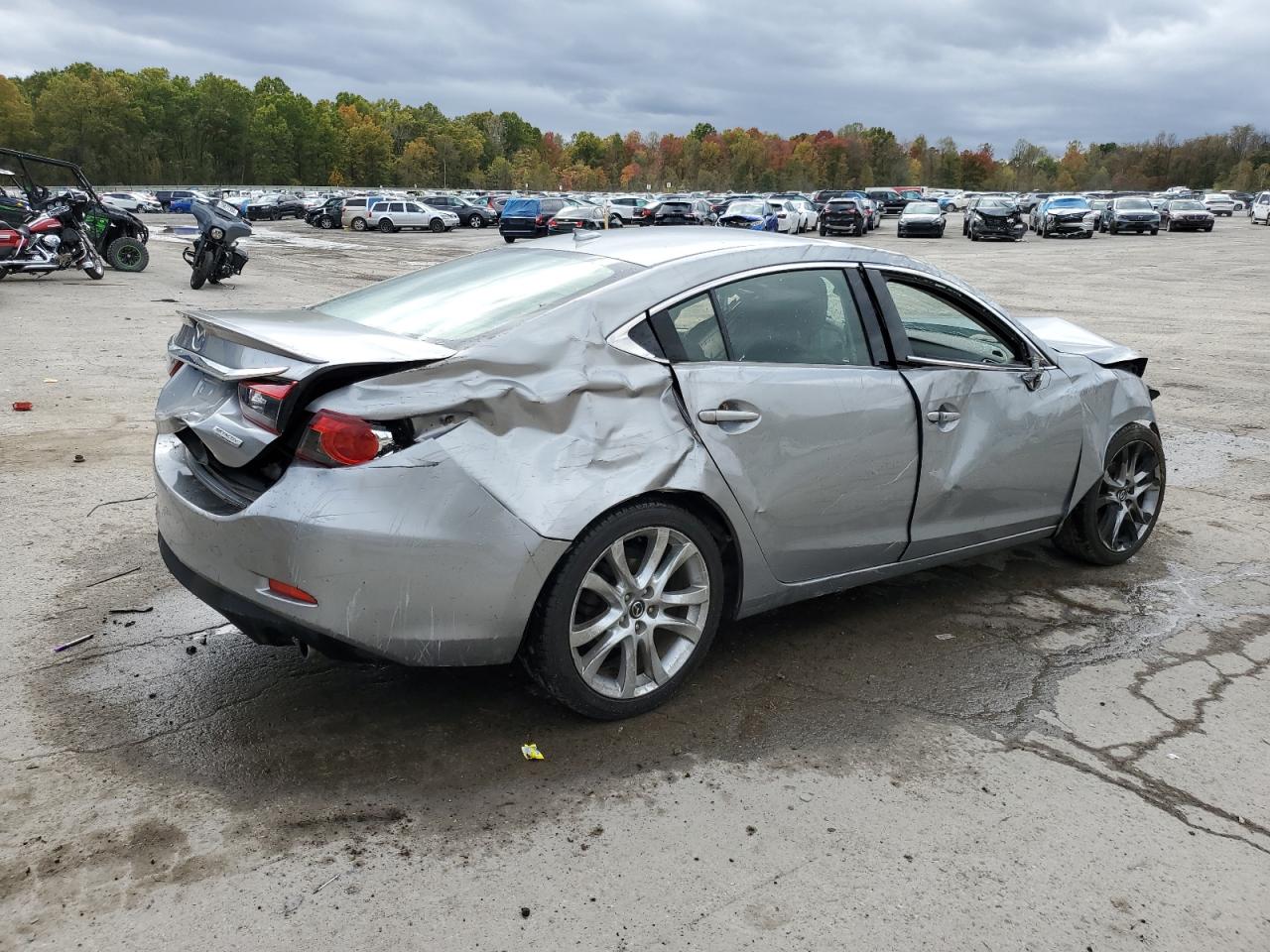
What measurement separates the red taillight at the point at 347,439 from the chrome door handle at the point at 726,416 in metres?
1.04

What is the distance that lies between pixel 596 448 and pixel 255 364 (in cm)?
107

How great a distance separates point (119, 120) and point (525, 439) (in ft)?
505

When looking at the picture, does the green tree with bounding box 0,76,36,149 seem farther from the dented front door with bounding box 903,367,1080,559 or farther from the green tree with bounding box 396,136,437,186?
the dented front door with bounding box 903,367,1080,559

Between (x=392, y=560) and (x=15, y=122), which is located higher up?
(x=15, y=122)

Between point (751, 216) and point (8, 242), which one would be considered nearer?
point (8, 242)

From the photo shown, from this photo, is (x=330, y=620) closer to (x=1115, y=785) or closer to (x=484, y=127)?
(x=1115, y=785)

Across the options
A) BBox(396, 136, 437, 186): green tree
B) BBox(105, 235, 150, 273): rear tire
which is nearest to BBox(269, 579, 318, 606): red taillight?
BBox(105, 235, 150, 273): rear tire

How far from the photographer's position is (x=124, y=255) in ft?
68.6

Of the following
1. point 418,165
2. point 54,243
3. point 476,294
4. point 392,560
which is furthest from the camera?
point 418,165

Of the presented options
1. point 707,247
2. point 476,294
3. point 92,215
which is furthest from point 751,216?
point 476,294

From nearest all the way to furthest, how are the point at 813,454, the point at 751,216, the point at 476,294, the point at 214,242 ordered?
the point at 813,454
the point at 476,294
the point at 214,242
the point at 751,216

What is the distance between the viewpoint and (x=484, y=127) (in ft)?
609

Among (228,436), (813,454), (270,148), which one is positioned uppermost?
(270,148)

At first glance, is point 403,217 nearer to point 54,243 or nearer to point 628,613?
point 54,243
